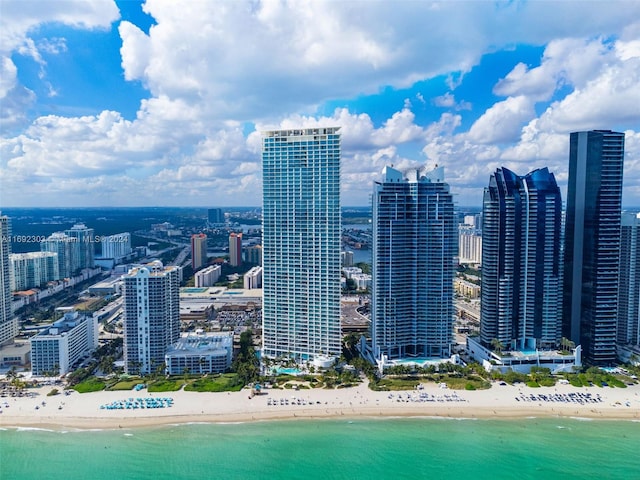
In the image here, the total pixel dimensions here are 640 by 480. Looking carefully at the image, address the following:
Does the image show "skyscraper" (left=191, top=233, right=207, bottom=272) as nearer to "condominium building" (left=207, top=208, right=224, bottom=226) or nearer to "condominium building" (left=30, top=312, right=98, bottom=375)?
"condominium building" (left=30, top=312, right=98, bottom=375)

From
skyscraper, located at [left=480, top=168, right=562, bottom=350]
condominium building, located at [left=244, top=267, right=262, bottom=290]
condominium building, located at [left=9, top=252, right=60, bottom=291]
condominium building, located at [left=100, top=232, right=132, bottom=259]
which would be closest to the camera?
skyscraper, located at [left=480, top=168, right=562, bottom=350]

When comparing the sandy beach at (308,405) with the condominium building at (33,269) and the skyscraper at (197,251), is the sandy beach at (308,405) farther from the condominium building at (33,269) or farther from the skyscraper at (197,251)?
the skyscraper at (197,251)

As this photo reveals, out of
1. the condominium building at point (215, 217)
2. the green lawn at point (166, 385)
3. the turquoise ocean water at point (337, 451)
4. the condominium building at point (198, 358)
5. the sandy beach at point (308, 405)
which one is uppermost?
the condominium building at point (215, 217)

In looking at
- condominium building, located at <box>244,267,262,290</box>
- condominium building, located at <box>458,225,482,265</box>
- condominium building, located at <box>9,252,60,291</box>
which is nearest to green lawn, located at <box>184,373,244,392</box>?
condominium building, located at <box>244,267,262,290</box>

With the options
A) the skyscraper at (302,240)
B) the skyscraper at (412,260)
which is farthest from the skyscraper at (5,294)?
the skyscraper at (412,260)

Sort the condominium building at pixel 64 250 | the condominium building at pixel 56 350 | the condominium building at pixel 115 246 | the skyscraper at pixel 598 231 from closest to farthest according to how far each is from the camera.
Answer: the condominium building at pixel 56 350 < the skyscraper at pixel 598 231 < the condominium building at pixel 64 250 < the condominium building at pixel 115 246

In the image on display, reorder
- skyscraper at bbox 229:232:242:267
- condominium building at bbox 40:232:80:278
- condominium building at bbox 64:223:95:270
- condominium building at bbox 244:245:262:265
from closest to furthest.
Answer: condominium building at bbox 40:232:80:278 → condominium building at bbox 64:223:95:270 → skyscraper at bbox 229:232:242:267 → condominium building at bbox 244:245:262:265

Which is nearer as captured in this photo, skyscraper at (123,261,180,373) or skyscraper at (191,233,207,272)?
skyscraper at (123,261,180,373)

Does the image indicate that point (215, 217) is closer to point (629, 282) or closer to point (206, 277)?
point (206, 277)

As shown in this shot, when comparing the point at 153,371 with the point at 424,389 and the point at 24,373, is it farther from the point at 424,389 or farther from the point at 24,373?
the point at 424,389
